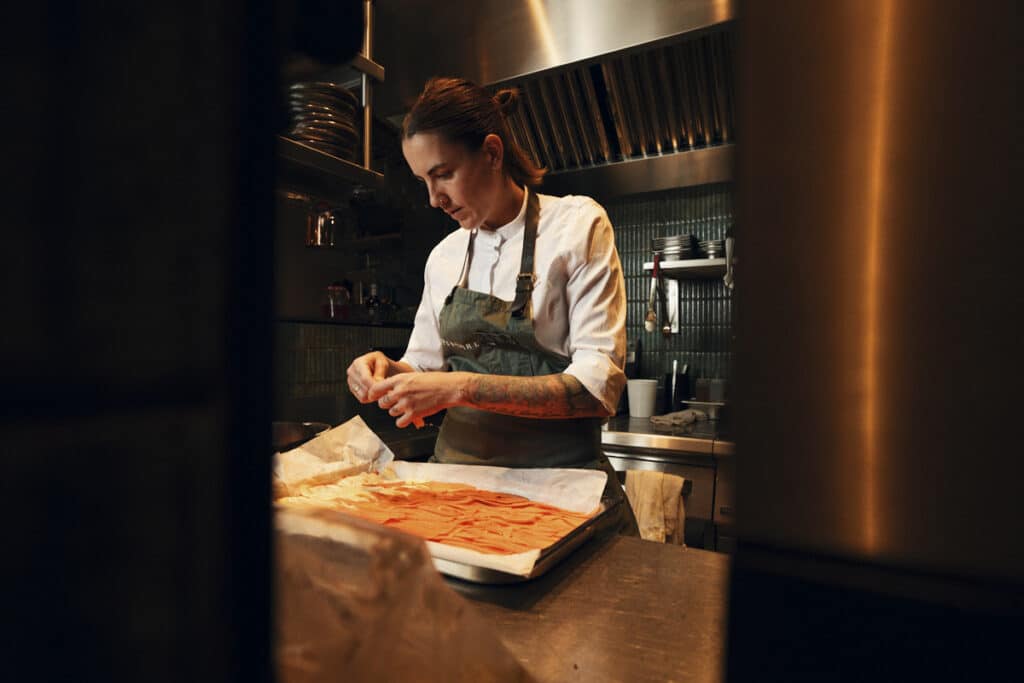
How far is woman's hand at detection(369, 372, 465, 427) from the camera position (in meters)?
1.32

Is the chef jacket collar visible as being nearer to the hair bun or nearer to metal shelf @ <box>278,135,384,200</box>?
the hair bun

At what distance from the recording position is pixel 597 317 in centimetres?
138

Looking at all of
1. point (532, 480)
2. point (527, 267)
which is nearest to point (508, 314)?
point (527, 267)

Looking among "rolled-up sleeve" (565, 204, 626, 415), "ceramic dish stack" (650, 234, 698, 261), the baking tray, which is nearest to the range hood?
"ceramic dish stack" (650, 234, 698, 261)

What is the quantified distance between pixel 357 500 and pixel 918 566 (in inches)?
41.7

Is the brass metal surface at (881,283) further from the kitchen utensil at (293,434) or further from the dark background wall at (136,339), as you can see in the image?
the kitchen utensil at (293,434)

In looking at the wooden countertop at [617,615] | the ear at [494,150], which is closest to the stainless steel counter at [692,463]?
the ear at [494,150]

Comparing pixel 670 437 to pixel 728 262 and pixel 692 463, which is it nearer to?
pixel 692 463

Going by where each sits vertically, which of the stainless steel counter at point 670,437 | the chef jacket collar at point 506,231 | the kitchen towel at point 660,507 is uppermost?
the chef jacket collar at point 506,231

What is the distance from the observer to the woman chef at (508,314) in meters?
1.33

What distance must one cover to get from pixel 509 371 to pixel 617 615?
933 mm

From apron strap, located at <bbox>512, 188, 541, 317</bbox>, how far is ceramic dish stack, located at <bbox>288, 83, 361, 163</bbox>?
0.73 m

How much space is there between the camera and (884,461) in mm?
213

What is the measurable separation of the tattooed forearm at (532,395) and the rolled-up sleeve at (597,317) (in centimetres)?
3
